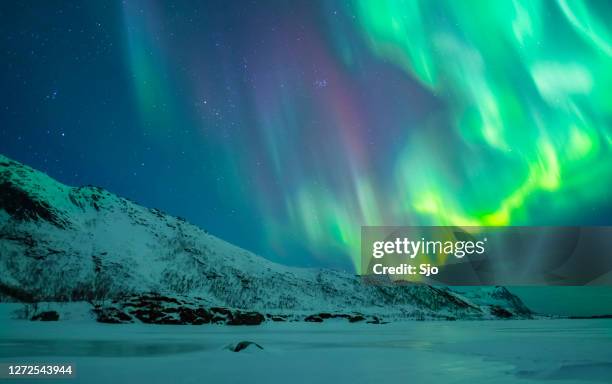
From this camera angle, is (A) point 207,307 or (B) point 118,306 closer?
(B) point 118,306

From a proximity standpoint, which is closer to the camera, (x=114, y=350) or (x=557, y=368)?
(x=557, y=368)

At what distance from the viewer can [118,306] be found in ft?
401

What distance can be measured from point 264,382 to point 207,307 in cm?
11521

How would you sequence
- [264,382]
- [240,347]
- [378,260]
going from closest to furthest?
[264,382], [240,347], [378,260]

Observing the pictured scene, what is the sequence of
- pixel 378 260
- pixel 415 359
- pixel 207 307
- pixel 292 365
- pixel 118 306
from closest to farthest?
pixel 292 365 → pixel 415 359 → pixel 378 260 → pixel 118 306 → pixel 207 307

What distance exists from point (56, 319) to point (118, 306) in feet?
47.4

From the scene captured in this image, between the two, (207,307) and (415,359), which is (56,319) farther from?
(415,359)

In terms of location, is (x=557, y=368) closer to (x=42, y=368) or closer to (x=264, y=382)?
(x=264, y=382)

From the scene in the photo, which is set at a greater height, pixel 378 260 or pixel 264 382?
pixel 378 260

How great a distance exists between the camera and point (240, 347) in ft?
122

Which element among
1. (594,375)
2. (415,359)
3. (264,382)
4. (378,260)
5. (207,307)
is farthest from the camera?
(207,307)

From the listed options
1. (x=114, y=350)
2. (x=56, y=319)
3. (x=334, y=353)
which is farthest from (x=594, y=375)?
(x=56, y=319)

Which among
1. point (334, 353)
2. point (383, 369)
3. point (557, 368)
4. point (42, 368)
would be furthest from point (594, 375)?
point (42, 368)

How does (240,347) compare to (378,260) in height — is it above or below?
below
